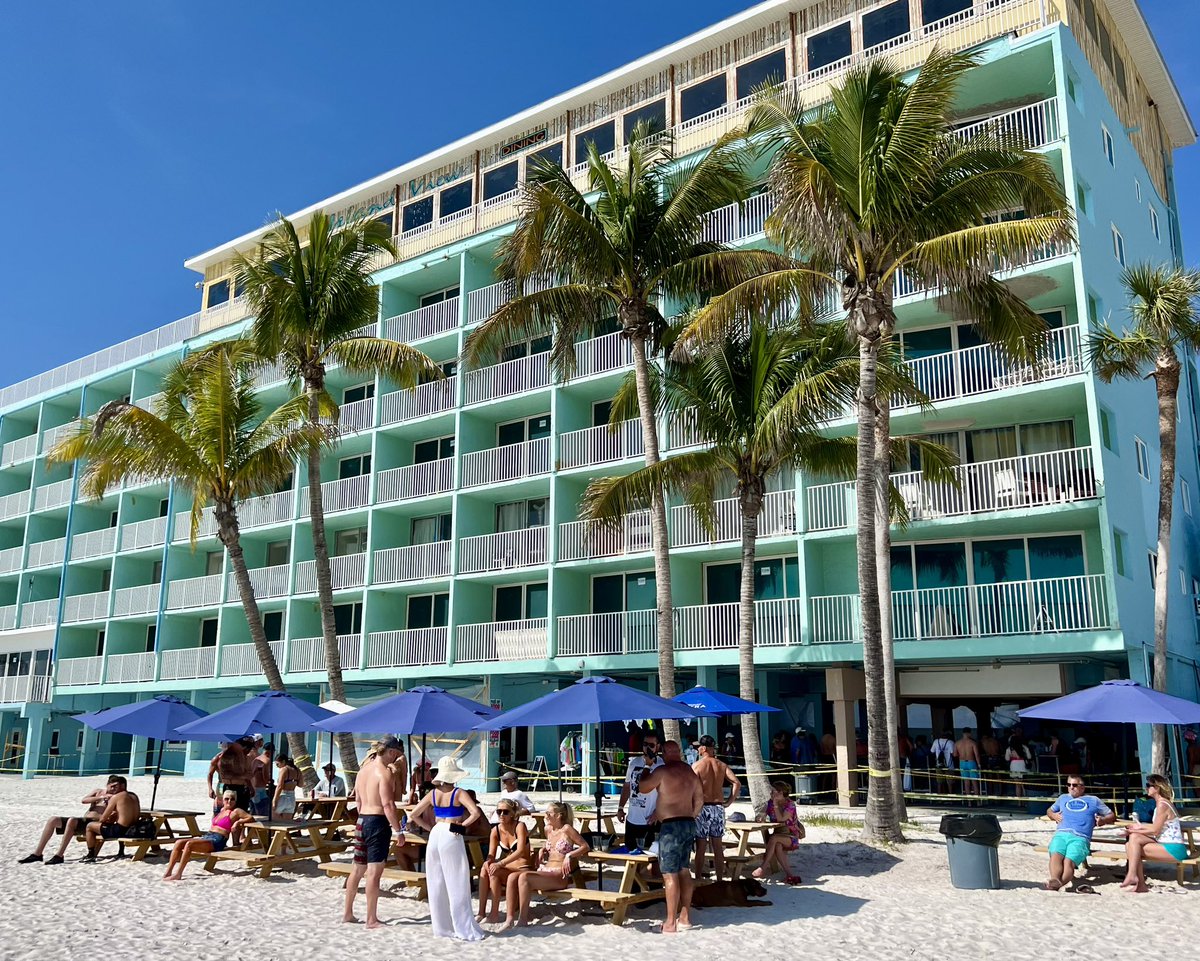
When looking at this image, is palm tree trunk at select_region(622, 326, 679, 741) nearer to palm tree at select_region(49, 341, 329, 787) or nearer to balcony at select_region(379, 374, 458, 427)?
palm tree at select_region(49, 341, 329, 787)

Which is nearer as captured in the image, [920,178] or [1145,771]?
[920,178]

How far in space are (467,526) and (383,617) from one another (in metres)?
3.95

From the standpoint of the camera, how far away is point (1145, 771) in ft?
62.8

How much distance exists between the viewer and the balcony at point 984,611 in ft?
65.4

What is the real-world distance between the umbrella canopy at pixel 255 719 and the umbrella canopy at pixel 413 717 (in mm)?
1613

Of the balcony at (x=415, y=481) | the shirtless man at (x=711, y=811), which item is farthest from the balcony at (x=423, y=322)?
the shirtless man at (x=711, y=811)

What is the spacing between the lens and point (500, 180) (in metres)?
33.6

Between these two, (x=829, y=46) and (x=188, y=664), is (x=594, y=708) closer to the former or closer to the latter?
(x=829, y=46)

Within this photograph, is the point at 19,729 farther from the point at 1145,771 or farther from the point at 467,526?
the point at 1145,771

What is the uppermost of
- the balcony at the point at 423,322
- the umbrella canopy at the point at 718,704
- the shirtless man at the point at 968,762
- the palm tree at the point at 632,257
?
the balcony at the point at 423,322

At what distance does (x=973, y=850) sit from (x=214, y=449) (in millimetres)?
16367

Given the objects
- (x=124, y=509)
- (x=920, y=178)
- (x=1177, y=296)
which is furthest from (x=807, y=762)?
(x=124, y=509)

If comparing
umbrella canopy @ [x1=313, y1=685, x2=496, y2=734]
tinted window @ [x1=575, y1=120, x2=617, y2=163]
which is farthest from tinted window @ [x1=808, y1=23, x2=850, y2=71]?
umbrella canopy @ [x1=313, y1=685, x2=496, y2=734]

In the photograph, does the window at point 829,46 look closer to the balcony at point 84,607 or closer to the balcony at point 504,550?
the balcony at point 504,550
